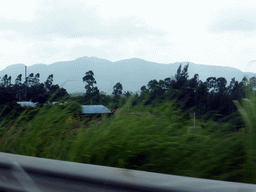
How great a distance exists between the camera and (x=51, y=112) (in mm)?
3326

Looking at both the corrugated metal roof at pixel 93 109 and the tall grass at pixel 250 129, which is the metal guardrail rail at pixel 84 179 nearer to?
the tall grass at pixel 250 129

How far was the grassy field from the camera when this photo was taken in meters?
2.14

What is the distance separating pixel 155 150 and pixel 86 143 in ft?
2.36

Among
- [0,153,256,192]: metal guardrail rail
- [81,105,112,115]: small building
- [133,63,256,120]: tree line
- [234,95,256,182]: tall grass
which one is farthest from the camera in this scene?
[81,105,112,115]: small building

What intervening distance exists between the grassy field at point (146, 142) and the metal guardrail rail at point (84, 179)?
28.4 inches

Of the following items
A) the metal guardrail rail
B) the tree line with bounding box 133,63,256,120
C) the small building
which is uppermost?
the tree line with bounding box 133,63,256,120

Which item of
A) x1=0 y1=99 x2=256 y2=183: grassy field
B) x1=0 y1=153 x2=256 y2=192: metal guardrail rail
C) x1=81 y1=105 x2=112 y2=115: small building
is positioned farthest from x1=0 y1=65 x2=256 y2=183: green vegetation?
x1=0 y1=153 x2=256 y2=192: metal guardrail rail

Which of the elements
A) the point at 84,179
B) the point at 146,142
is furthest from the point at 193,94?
the point at 84,179

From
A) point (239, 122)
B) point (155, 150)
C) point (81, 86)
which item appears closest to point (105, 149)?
point (155, 150)

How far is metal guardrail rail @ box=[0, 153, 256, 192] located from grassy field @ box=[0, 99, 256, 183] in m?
0.72

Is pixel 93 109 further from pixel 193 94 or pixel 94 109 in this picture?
pixel 193 94

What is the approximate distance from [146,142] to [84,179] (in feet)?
3.12

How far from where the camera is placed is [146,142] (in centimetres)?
241

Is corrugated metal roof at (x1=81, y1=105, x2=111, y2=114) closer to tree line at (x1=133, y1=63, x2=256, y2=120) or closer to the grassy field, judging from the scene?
the grassy field
